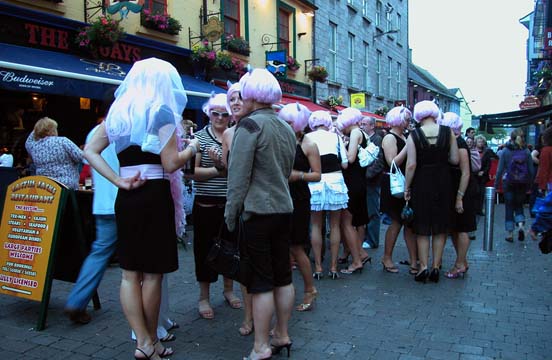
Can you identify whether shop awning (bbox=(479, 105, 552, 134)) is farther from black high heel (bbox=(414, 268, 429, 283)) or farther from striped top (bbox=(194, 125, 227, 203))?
striped top (bbox=(194, 125, 227, 203))

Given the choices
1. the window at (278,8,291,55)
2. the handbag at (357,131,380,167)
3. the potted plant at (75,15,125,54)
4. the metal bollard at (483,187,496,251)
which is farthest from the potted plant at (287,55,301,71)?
the handbag at (357,131,380,167)

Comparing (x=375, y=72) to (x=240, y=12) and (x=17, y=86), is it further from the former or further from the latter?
(x=17, y=86)

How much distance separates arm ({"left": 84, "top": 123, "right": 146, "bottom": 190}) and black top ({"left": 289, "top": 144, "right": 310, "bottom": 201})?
1738 mm

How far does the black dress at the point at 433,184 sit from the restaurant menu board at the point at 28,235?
360 centimetres

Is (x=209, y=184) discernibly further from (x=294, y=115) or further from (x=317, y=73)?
(x=317, y=73)

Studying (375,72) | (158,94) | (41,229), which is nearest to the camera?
(158,94)

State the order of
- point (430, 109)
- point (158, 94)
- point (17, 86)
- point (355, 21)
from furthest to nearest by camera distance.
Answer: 1. point (355, 21)
2. point (17, 86)
3. point (430, 109)
4. point (158, 94)

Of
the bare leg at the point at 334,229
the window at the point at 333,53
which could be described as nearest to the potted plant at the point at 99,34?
the bare leg at the point at 334,229

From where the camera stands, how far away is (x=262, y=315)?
311cm

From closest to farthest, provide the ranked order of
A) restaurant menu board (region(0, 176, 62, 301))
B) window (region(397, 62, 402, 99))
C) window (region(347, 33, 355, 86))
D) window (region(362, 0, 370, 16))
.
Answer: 1. restaurant menu board (region(0, 176, 62, 301))
2. window (region(347, 33, 355, 86))
3. window (region(362, 0, 370, 16))
4. window (region(397, 62, 402, 99))

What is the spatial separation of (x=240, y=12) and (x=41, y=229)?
11482mm

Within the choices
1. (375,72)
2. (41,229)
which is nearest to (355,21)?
(375,72)

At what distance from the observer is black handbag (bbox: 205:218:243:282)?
314 centimetres

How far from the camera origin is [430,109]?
529 centimetres
